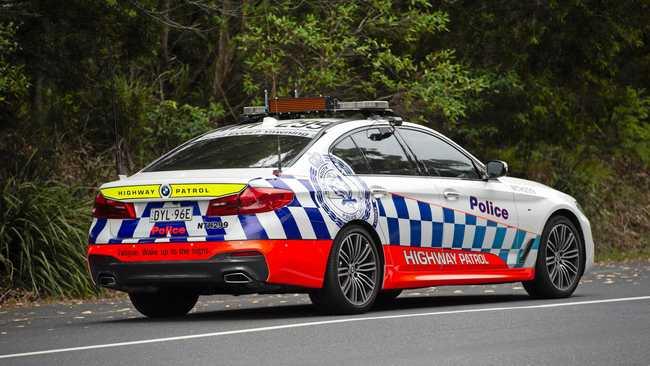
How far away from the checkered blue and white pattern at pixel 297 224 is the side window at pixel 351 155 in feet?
1.00

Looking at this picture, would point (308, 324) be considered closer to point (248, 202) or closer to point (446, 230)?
point (248, 202)

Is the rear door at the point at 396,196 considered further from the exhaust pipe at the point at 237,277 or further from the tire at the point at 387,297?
the exhaust pipe at the point at 237,277

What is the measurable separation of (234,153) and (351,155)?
90 centimetres

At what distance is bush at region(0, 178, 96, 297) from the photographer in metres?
14.3

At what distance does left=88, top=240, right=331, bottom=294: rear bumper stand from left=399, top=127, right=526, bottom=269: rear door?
159cm

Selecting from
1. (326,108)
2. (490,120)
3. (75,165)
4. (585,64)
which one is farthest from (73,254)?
(585,64)

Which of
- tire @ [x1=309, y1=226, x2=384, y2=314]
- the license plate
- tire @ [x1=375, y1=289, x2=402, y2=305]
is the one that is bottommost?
tire @ [x1=375, y1=289, x2=402, y2=305]

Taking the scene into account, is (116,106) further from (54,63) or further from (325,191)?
(325,191)

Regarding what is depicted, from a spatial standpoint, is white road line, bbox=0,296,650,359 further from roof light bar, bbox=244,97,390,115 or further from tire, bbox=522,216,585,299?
roof light bar, bbox=244,97,390,115

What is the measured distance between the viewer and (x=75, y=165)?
17547mm

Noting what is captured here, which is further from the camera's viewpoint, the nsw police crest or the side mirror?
the side mirror

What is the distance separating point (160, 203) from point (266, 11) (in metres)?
8.82

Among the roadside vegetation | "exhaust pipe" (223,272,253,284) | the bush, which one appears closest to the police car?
"exhaust pipe" (223,272,253,284)

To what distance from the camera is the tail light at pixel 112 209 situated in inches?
406
